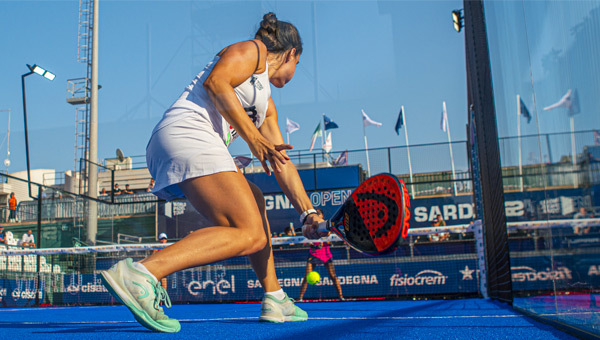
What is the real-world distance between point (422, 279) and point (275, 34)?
793 cm

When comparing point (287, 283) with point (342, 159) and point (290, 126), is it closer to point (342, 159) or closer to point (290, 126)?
point (342, 159)

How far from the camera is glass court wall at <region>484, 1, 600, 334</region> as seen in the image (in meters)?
1.55

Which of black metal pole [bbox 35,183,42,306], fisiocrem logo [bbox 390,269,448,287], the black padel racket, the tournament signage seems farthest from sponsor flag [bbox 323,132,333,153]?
the black padel racket

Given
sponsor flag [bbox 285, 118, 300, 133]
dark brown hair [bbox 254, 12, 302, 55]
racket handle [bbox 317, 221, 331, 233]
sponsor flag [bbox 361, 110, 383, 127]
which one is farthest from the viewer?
sponsor flag [bbox 361, 110, 383, 127]

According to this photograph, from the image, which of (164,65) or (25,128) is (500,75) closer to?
(164,65)

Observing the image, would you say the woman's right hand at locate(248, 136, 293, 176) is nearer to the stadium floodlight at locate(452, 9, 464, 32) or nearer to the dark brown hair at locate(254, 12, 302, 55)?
the dark brown hair at locate(254, 12, 302, 55)

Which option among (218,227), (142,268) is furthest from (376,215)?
(142,268)

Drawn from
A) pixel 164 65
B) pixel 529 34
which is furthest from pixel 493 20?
pixel 164 65

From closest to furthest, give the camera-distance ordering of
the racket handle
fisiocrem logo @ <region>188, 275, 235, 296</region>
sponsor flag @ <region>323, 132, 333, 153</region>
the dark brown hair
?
1. the racket handle
2. the dark brown hair
3. fisiocrem logo @ <region>188, 275, 235, 296</region>
4. sponsor flag @ <region>323, 132, 333, 153</region>

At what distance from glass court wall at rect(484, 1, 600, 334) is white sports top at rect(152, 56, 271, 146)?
1230mm

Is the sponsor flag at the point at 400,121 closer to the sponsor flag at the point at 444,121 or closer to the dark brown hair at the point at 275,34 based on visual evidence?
the sponsor flag at the point at 444,121

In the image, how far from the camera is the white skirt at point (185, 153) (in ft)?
7.31

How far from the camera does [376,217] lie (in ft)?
7.20

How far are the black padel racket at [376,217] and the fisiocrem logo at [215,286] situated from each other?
7.88 m
